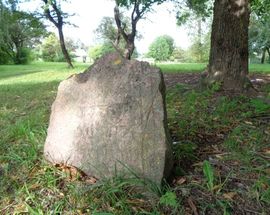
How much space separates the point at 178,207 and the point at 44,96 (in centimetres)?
443

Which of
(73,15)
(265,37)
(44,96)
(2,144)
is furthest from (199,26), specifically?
(2,144)

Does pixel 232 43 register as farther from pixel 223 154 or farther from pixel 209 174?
pixel 209 174

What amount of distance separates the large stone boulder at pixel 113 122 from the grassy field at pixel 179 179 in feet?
0.44

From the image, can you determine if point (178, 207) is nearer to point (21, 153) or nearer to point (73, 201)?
point (73, 201)

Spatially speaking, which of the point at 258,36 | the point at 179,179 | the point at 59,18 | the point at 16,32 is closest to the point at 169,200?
the point at 179,179

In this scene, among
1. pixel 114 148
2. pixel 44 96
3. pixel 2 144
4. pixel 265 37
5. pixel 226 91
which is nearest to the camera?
pixel 114 148

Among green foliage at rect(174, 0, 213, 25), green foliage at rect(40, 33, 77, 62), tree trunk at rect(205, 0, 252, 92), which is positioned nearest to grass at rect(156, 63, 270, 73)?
green foliage at rect(174, 0, 213, 25)

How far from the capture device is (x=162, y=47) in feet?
174

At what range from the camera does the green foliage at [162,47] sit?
164ft

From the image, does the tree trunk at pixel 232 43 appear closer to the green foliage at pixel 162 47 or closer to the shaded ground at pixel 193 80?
the shaded ground at pixel 193 80

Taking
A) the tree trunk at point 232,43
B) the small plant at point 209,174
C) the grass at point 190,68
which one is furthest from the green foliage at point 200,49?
the small plant at point 209,174

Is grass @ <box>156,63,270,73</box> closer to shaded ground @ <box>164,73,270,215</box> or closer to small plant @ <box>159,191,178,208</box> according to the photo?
shaded ground @ <box>164,73,270,215</box>

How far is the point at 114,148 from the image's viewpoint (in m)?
2.81

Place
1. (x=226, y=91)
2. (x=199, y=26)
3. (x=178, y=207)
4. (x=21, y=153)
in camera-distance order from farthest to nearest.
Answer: (x=199, y=26) < (x=226, y=91) < (x=21, y=153) < (x=178, y=207)
